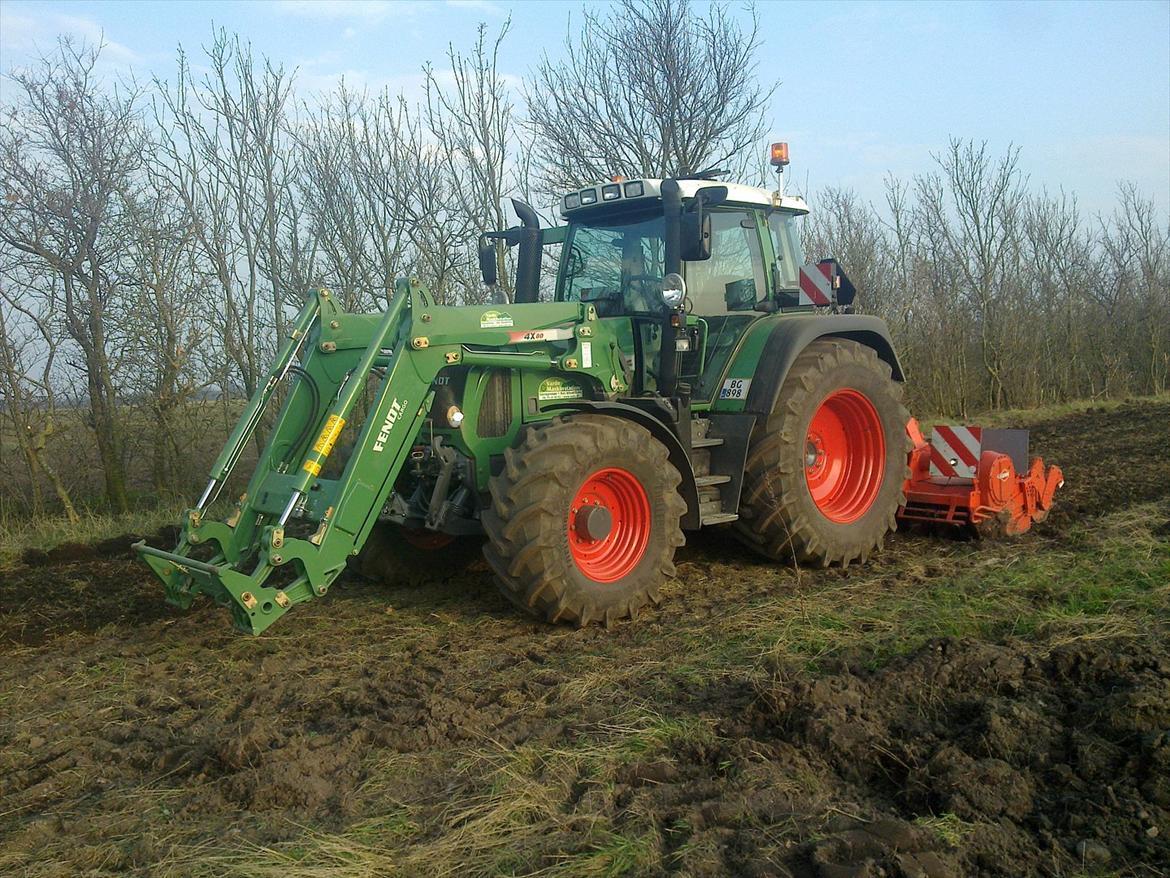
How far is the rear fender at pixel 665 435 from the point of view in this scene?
18.3 ft

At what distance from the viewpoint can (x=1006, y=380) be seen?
68.8 feet

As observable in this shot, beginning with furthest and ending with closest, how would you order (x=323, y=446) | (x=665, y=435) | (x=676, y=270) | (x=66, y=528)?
(x=66, y=528)
(x=676, y=270)
(x=665, y=435)
(x=323, y=446)

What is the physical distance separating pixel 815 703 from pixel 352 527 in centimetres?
251

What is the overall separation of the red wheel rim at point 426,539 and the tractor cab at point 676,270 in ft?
5.30

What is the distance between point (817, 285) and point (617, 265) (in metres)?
1.57

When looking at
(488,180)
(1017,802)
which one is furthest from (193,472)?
(1017,802)

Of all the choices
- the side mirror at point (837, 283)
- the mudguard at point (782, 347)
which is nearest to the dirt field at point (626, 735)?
the mudguard at point (782, 347)

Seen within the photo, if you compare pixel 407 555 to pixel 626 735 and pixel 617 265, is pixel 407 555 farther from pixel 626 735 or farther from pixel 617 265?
pixel 626 735

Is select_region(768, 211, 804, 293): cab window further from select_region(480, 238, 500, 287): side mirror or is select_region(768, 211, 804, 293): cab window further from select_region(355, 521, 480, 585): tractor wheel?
select_region(355, 521, 480, 585): tractor wheel

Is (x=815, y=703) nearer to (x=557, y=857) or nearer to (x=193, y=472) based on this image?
(x=557, y=857)

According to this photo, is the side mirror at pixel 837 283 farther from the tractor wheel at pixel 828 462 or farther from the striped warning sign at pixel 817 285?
the tractor wheel at pixel 828 462

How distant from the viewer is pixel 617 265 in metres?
6.57

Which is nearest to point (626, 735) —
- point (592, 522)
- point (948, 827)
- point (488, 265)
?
point (948, 827)

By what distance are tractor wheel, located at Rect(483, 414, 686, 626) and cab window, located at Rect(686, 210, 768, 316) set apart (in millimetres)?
1407
